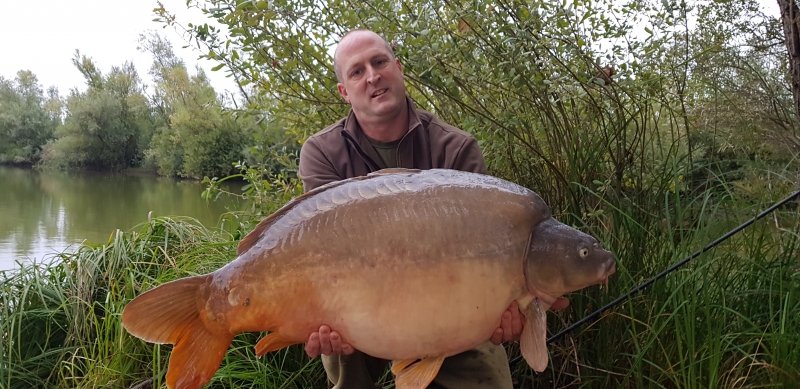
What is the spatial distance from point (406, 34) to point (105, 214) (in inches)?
426

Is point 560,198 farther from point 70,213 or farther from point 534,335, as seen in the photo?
point 70,213

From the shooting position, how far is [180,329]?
1.20 m

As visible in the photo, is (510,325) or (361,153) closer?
(510,325)

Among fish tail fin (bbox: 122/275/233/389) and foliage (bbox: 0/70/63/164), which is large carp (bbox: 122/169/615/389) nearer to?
fish tail fin (bbox: 122/275/233/389)

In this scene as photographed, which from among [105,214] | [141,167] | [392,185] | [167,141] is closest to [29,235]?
[105,214]

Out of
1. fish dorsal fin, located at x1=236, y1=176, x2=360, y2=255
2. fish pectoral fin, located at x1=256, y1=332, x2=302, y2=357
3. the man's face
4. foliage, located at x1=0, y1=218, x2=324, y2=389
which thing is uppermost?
the man's face

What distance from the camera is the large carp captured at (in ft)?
3.88

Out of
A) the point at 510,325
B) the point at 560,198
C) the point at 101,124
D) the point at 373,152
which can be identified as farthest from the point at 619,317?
the point at 101,124

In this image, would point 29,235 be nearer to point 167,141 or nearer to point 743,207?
point 743,207

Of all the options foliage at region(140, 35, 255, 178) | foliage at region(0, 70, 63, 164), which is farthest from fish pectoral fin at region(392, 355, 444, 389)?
foliage at region(0, 70, 63, 164)

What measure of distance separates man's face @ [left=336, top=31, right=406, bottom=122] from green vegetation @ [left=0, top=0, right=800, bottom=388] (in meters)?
0.22

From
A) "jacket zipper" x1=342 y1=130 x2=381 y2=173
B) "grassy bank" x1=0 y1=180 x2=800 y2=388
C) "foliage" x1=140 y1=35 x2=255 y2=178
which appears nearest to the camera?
"grassy bank" x1=0 y1=180 x2=800 y2=388

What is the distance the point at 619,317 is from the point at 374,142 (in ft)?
3.40

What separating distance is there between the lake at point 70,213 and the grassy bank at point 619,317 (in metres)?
1.86
